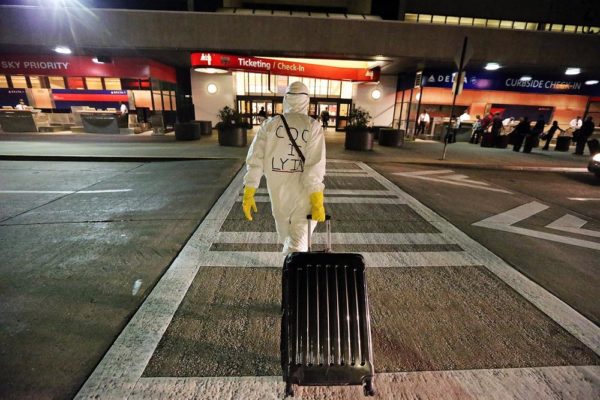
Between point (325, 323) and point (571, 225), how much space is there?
5.91 meters

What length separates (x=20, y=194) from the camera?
21.1 ft

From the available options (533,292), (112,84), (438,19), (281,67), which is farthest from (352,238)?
(112,84)

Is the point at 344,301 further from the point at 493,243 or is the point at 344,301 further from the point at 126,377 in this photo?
the point at 493,243

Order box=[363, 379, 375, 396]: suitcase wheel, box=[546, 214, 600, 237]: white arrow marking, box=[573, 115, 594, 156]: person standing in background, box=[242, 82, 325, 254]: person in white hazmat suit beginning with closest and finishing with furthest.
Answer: box=[363, 379, 375, 396]: suitcase wheel
box=[242, 82, 325, 254]: person in white hazmat suit
box=[546, 214, 600, 237]: white arrow marking
box=[573, 115, 594, 156]: person standing in background

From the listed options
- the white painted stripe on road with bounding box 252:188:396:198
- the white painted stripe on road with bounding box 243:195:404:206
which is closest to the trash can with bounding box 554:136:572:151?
the white painted stripe on road with bounding box 252:188:396:198

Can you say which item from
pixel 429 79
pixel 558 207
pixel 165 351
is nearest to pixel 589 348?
pixel 165 351

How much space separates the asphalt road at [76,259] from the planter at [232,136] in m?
5.69

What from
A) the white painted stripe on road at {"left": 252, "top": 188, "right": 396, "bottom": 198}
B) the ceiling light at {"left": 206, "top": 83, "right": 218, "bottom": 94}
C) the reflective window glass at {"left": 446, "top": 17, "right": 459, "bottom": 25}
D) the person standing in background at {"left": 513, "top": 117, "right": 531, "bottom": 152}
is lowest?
the white painted stripe on road at {"left": 252, "top": 188, "right": 396, "bottom": 198}

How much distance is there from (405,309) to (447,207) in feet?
12.9

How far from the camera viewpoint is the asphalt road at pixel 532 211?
369 cm

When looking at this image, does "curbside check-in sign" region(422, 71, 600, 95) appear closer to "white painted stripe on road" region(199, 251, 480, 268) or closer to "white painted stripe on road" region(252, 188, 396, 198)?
"white painted stripe on road" region(252, 188, 396, 198)

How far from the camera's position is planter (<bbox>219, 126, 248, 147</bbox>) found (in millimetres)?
13219

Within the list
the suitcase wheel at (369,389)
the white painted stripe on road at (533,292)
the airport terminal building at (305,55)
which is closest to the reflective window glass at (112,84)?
the airport terminal building at (305,55)

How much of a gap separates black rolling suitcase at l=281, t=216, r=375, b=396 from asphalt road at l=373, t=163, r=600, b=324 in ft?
8.53
